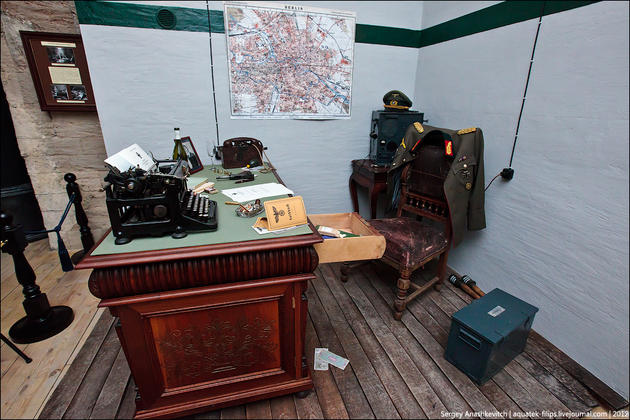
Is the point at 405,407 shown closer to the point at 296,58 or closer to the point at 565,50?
the point at 565,50

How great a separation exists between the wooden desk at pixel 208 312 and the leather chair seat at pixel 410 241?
90cm

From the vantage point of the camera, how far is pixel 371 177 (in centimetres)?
266

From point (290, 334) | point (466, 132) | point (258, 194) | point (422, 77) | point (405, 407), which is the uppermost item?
point (422, 77)

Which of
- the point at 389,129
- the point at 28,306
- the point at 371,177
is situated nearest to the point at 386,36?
the point at 389,129

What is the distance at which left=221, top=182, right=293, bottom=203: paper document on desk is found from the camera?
1704mm

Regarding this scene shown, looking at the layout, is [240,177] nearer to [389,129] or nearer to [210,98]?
[210,98]

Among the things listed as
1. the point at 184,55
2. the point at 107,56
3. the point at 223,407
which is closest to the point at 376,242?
the point at 223,407

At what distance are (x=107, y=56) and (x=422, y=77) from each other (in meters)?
2.62

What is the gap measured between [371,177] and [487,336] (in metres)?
1.50

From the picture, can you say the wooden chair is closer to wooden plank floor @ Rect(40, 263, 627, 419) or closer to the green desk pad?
wooden plank floor @ Rect(40, 263, 627, 419)

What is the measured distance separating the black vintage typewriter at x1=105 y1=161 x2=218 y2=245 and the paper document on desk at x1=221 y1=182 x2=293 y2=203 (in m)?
0.45

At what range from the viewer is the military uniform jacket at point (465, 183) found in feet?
6.74

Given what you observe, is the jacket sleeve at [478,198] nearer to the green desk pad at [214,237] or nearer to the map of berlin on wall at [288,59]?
the map of berlin on wall at [288,59]

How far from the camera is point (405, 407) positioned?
150 cm
